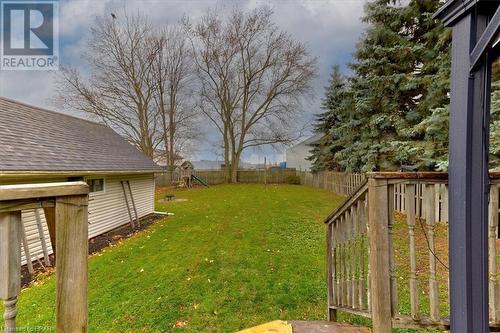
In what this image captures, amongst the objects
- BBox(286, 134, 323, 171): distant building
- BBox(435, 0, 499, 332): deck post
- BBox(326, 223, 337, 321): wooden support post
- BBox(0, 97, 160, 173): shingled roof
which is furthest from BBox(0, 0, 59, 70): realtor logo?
BBox(286, 134, 323, 171): distant building

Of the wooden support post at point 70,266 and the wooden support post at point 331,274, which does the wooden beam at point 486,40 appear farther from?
the wooden support post at point 70,266

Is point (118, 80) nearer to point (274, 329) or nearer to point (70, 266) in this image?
point (274, 329)

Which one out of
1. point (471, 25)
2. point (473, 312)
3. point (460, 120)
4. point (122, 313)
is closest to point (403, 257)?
point (473, 312)

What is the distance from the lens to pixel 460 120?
1.50 m

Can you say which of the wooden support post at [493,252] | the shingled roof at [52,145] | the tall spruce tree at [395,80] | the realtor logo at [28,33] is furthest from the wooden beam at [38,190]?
the realtor logo at [28,33]

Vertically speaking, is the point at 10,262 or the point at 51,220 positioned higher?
the point at 51,220

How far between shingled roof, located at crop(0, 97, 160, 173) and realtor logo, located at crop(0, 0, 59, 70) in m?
1.41

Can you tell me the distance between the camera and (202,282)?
4156mm

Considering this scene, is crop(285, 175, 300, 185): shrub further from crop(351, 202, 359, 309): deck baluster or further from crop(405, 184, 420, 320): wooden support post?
crop(405, 184, 420, 320): wooden support post

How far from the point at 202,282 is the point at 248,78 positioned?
68.7 ft

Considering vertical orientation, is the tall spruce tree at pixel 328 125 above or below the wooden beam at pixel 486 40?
above

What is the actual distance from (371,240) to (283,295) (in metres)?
2.33

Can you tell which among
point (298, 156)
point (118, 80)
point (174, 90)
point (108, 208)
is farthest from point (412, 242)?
point (298, 156)

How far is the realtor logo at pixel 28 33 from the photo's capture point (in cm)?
691
